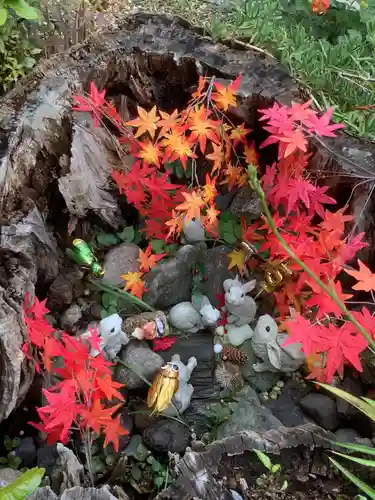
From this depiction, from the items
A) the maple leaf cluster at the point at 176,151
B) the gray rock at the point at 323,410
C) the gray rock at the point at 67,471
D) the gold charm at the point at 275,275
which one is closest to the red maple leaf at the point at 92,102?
the maple leaf cluster at the point at 176,151

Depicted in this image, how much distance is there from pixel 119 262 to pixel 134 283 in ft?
0.31

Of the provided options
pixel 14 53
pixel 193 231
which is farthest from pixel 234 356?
pixel 14 53

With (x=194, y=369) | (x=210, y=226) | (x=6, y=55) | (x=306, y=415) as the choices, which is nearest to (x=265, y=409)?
(x=306, y=415)

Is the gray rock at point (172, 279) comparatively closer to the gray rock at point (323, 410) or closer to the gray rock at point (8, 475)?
the gray rock at point (323, 410)

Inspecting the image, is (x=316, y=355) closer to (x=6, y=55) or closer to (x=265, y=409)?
(x=265, y=409)

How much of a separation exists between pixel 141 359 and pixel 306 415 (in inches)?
18.8

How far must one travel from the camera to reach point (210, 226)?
163 cm

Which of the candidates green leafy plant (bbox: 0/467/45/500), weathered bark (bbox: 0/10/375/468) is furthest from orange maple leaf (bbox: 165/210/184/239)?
green leafy plant (bbox: 0/467/45/500)

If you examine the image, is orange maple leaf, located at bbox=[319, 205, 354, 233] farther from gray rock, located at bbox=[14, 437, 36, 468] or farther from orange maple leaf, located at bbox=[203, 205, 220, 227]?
gray rock, located at bbox=[14, 437, 36, 468]

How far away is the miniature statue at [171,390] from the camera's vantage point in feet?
4.38

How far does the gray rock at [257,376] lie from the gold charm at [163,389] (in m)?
0.28

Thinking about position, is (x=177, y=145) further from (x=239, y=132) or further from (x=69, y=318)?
(x=69, y=318)

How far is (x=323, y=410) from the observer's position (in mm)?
1450

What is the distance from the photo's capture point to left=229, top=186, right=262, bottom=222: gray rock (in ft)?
5.45
